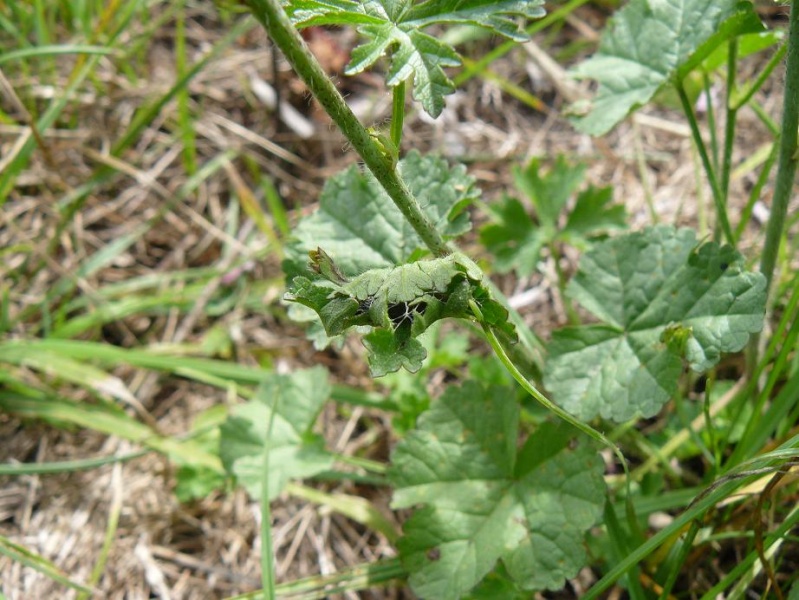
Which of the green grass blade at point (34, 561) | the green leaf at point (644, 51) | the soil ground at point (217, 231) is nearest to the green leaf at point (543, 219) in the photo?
the soil ground at point (217, 231)

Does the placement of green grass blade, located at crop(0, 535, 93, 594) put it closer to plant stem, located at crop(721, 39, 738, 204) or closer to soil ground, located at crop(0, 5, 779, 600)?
soil ground, located at crop(0, 5, 779, 600)

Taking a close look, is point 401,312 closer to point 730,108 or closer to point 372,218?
point 372,218

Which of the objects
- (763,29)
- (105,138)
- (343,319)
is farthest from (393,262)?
(105,138)

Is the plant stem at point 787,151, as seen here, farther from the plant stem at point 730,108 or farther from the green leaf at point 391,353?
the green leaf at point 391,353

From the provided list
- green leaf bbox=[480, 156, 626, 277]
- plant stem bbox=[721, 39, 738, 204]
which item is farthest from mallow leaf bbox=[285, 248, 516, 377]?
green leaf bbox=[480, 156, 626, 277]

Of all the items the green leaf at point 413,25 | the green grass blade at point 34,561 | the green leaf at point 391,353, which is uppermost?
the green leaf at point 413,25
